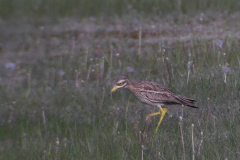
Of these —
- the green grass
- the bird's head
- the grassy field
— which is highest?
the green grass

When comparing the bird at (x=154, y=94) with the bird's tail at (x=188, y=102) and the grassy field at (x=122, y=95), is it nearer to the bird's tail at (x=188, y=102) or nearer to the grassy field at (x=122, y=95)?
the bird's tail at (x=188, y=102)

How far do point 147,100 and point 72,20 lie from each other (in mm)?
10343

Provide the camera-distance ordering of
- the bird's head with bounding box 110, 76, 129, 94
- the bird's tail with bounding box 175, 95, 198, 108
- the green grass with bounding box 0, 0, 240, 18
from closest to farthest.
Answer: the bird's tail with bounding box 175, 95, 198, 108
the bird's head with bounding box 110, 76, 129, 94
the green grass with bounding box 0, 0, 240, 18

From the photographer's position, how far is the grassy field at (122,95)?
5.34 metres

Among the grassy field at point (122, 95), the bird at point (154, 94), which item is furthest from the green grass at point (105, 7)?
the bird at point (154, 94)

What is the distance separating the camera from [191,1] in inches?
634

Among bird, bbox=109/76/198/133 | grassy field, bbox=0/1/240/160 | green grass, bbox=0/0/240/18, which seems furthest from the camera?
green grass, bbox=0/0/240/18

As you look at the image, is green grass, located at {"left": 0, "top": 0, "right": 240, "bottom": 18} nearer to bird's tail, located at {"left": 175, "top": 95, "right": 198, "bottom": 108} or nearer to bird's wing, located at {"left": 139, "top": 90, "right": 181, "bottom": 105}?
bird's wing, located at {"left": 139, "top": 90, "right": 181, "bottom": 105}

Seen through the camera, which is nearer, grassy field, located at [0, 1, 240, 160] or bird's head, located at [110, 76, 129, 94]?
grassy field, located at [0, 1, 240, 160]

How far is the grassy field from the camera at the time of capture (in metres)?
5.34

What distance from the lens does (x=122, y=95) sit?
795cm

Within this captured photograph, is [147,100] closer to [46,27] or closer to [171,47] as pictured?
[171,47]

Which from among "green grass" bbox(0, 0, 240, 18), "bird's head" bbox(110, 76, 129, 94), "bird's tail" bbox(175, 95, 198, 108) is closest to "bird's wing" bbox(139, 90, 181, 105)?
"bird's tail" bbox(175, 95, 198, 108)

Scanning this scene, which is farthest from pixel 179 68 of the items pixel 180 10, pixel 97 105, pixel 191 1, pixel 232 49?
pixel 191 1
